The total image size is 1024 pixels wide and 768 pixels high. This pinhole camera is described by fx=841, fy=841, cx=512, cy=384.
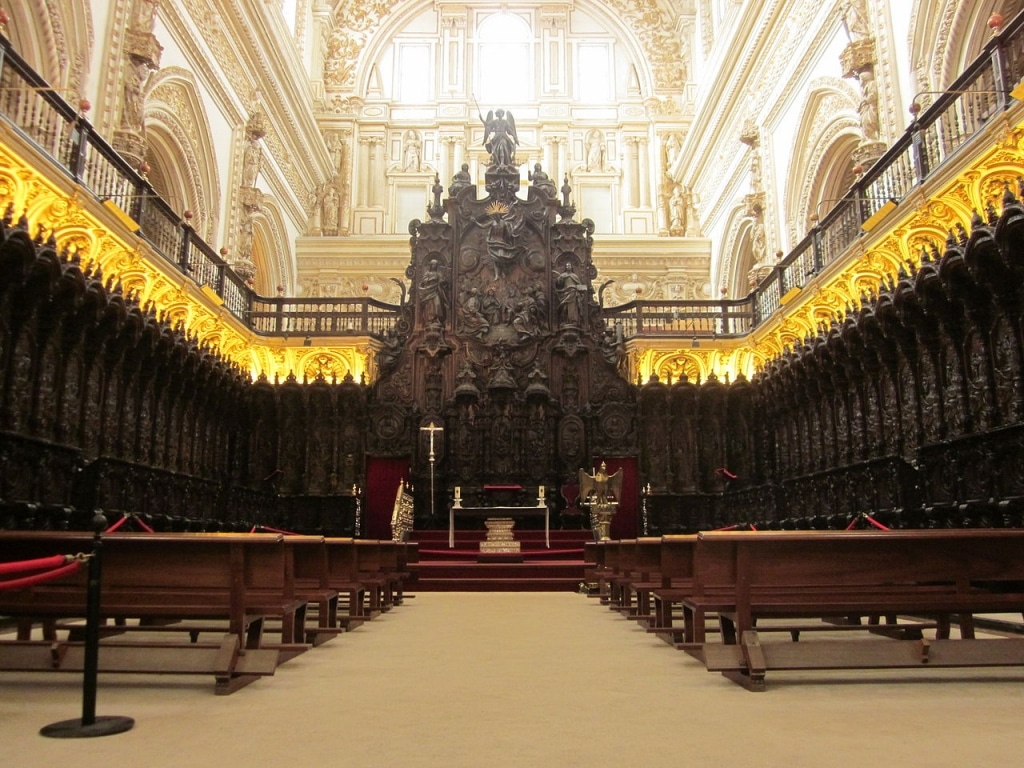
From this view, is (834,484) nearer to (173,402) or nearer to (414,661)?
(414,661)

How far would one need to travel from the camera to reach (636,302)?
20438 mm

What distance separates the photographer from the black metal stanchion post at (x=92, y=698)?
3566 millimetres

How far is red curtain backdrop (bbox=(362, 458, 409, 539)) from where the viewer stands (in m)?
18.8

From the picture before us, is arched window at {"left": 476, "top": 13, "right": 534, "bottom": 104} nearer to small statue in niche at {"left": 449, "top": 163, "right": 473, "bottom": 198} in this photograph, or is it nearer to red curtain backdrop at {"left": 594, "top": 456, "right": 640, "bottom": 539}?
small statue in niche at {"left": 449, "top": 163, "right": 473, "bottom": 198}

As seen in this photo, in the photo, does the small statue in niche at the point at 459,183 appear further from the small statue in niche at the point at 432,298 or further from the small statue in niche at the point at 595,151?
the small statue in niche at the point at 595,151

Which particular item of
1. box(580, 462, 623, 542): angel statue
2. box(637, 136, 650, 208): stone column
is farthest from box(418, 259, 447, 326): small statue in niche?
box(637, 136, 650, 208): stone column

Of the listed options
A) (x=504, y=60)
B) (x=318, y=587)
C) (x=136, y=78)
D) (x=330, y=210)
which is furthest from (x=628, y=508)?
(x=504, y=60)

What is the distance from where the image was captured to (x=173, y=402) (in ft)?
48.4

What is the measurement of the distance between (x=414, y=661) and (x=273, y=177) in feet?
65.6

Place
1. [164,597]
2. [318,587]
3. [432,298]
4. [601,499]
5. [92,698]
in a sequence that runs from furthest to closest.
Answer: [432,298]
[601,499]
[318,587]
[164,597]
[92,698]

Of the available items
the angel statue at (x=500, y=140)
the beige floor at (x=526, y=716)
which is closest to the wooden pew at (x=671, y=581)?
the beige floor at (x=526, y=716)

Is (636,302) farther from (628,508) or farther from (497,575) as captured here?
(497,575)

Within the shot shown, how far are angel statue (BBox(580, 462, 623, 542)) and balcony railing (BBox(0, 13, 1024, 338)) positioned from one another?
4666mm

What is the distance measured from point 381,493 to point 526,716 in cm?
1523
